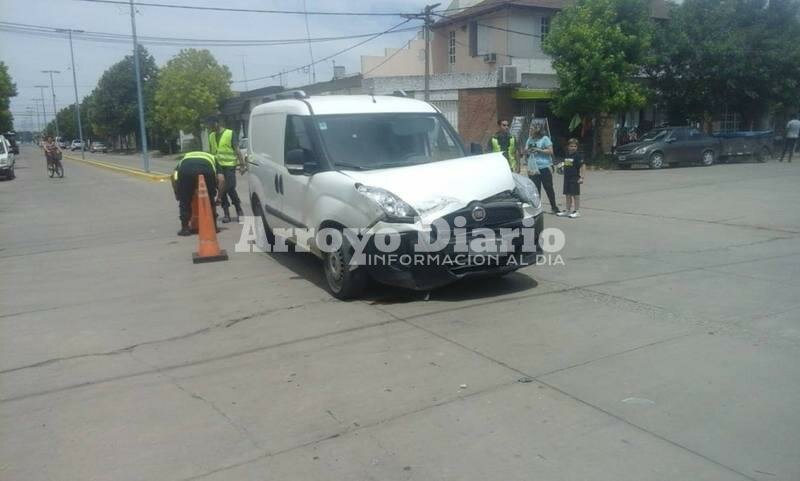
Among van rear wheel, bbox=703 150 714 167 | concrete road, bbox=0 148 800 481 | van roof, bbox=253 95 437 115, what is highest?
van roof, bbox=253 95 437 115

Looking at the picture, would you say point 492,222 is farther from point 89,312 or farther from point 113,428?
point 89,312

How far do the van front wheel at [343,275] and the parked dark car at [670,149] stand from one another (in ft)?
61.6

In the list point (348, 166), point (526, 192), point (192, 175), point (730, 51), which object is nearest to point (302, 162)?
point (348, 166)

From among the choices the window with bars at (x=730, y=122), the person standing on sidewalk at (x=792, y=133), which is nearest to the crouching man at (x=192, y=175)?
the person standing on sidewalk at (x=792, y=133)

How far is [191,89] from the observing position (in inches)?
1953

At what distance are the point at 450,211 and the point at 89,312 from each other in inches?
152

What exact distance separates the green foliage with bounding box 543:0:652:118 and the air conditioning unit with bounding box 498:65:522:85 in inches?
85.9

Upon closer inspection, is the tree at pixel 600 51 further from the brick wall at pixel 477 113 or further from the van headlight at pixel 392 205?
the van headlight at pixel 392 205

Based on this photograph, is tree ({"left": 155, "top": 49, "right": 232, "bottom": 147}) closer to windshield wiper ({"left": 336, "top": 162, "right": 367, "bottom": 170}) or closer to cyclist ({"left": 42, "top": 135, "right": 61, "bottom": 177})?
cyclist ({"left": 42, "top": 135, "right": 61, "bottom": 177})

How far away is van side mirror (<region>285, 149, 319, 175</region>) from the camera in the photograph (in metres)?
7.30

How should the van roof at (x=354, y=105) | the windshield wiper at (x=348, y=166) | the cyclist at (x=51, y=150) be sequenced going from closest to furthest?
1. the windshield wiper at (x=348, y=166)
2. the van roof at (x=354, y=105)
3. the cyclist at (x=51, y=150)

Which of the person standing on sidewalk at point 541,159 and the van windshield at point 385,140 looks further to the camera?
the person standing on sidewalk at point 541,159

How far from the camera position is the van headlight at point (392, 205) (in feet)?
20.5

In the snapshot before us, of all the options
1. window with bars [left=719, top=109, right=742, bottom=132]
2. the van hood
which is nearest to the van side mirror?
the van hood
